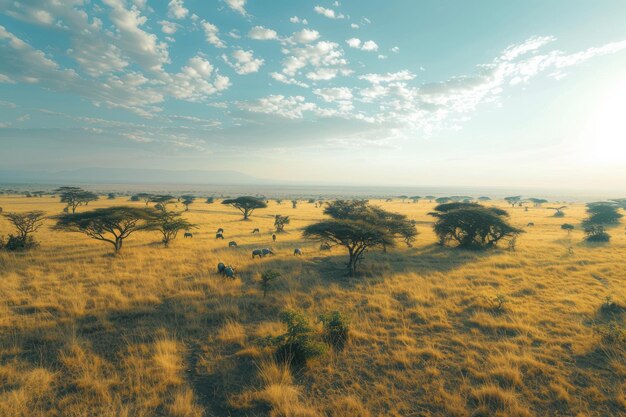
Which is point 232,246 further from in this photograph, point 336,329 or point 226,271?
point 336,329

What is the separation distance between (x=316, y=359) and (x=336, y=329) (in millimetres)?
1481

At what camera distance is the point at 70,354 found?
8562 mm

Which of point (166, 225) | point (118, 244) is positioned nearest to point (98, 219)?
point (118, 244)

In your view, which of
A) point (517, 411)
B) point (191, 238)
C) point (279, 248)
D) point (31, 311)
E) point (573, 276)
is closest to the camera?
point (517, 411)

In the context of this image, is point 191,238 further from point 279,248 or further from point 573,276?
point 573,276

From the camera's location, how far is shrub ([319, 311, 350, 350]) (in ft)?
31.9

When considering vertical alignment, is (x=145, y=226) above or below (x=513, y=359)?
above

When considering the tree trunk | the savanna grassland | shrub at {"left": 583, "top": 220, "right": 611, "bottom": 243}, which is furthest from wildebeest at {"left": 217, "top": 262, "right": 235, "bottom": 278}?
shrub at {"left": 583, "top": 220, "right": 611, "bottom": 243}

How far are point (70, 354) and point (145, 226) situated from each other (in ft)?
56.3

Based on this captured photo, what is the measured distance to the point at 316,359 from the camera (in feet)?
28.3

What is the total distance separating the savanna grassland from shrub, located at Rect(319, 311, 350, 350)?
494 millimetres

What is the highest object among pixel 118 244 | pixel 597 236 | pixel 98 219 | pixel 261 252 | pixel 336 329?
pixel 98 219

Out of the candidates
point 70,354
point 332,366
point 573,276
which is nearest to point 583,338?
point 332,366

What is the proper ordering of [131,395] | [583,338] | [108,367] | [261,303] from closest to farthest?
[131,395], [108,367], [583,338], [261,303]
